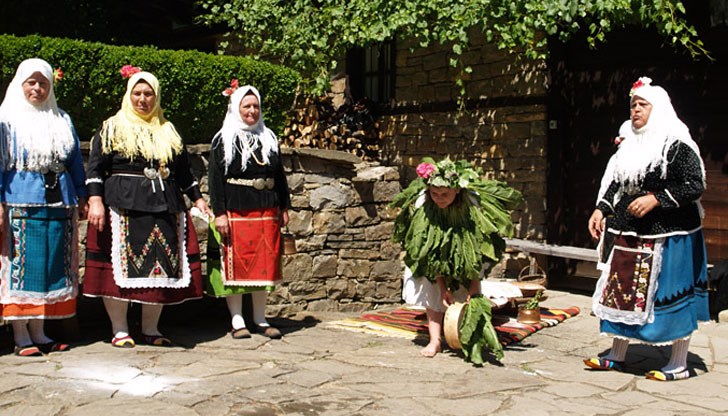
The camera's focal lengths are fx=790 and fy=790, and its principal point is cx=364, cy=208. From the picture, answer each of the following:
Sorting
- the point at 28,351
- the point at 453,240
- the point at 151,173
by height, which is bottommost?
the point at 28,351

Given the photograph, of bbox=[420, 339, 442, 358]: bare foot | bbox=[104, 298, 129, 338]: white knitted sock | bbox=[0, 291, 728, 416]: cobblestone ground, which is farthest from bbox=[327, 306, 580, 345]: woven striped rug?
bbox=[104, 298, 129, 338]: white knitted sock

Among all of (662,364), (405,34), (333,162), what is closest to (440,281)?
(662,364)

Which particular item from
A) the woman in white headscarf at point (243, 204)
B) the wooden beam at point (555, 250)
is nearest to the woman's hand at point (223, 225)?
the woman in white headscarf at point (243, 204)

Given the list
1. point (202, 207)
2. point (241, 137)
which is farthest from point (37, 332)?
point (241, 137)

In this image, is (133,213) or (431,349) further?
(431,349)

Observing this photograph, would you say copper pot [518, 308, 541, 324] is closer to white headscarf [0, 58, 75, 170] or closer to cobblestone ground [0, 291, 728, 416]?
cobblestone ground [0, 291, 728, 416]

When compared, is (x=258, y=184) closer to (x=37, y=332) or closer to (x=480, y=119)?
(x=37, y=332)

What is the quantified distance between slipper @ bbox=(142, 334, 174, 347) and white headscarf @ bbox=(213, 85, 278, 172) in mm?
1248

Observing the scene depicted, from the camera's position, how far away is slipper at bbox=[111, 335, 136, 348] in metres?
5.20

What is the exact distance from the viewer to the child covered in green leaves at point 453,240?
5.15m

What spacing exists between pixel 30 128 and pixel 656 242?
12.9 feet

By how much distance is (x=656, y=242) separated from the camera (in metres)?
4.90

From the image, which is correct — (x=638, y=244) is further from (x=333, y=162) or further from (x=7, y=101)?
Answer: (x=7, y=101)

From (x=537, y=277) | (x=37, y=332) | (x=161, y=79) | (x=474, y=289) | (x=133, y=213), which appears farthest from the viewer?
(x=537, y=277)
